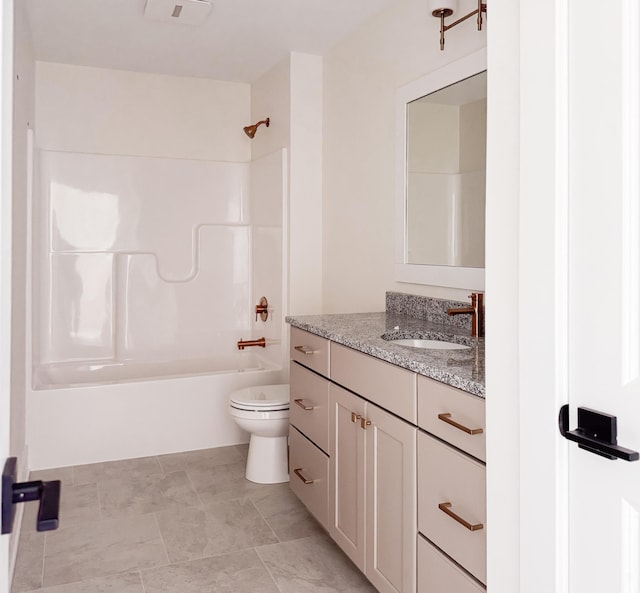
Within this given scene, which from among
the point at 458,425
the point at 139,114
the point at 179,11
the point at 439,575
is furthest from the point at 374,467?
the point at 139,114

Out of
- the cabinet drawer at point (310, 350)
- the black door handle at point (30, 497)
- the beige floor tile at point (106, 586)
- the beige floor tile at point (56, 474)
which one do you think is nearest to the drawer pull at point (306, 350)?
the cabinet drawer at point (310, 350)

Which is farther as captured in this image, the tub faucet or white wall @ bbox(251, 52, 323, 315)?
the tub faucet

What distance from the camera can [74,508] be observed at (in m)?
2.82

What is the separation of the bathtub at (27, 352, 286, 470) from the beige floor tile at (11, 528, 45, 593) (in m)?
0.88

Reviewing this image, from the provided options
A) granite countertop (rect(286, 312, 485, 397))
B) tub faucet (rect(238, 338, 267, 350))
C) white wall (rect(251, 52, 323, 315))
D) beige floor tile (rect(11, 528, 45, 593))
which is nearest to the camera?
granite countertop (rect(286, 312, 485, 397))

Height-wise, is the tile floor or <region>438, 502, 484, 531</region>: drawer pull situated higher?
<region>438, 502, 484, 531</region>: drawer pull

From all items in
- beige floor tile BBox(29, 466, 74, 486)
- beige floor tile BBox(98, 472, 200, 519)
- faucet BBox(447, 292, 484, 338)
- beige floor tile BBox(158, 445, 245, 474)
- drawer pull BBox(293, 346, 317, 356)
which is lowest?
beige floor tile BBox(98, 472, 200, 519)

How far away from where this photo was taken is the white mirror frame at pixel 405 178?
7.77 feet

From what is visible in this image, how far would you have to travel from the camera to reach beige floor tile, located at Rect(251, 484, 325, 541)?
2.56 m

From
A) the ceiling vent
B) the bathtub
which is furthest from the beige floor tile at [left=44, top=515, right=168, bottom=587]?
the ceiling vent

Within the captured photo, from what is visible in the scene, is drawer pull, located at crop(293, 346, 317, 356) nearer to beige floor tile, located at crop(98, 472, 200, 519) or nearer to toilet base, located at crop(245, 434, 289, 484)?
toilet base, located at crop(245, 434, 289, 484)
